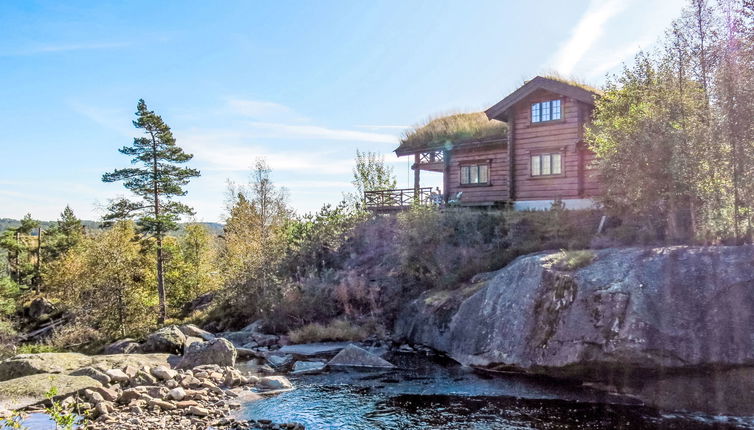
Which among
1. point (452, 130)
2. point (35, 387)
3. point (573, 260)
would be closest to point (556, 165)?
point (452, 130)

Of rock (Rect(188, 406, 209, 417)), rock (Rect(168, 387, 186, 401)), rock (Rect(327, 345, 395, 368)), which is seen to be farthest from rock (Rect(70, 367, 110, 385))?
rock (Rect(327, 345, 395, 368))

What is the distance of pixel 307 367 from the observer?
47.6 ft

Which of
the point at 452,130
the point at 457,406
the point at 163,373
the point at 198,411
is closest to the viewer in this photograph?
the point at 198,411

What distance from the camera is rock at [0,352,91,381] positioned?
12.7m

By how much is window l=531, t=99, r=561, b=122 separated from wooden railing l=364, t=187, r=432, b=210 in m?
7.23

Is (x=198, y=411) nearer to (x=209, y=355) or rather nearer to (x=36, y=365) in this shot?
(x=209, y=355)

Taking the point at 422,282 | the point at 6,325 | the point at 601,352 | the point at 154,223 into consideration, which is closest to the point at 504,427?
the point at 601,352

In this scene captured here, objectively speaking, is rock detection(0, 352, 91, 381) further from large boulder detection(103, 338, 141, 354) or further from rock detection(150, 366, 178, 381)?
large boulder detection(103, 338, 141, 354)

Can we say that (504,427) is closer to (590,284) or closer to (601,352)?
(601,352)

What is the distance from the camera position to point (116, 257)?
82.2ft

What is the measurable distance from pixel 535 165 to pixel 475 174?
368 cm

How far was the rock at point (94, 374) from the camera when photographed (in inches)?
473

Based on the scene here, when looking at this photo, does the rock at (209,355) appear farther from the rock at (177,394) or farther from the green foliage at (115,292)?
the green foliage at (115,292)

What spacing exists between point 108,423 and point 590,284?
10893 millimetres
